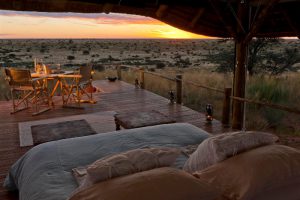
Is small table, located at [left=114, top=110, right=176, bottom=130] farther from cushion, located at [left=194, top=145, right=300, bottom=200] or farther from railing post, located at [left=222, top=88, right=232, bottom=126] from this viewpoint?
cushion, located at [left=194, top=145, right=300, bottom=200]

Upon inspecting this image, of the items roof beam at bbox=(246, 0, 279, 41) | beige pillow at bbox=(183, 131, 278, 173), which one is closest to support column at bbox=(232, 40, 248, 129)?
roof beam at bbox=(246, 0, 279, 41)

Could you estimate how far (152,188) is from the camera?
1.50m

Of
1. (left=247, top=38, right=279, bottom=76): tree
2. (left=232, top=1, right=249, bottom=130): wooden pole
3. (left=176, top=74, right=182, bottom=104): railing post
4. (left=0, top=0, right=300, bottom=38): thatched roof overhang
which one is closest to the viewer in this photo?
(left=0, top=0, right=300, bottom=38): thatched roof overhang

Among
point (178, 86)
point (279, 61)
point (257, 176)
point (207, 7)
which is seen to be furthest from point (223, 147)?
point (279, 61)

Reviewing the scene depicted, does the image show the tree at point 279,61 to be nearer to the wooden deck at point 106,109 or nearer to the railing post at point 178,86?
the wooden deck at point 106,109

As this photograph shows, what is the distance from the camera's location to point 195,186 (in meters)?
1.58

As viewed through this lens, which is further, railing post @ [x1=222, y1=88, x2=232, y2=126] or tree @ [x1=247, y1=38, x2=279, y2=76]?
tree @ [x1=247, y1=38, x2=279, y2=76]

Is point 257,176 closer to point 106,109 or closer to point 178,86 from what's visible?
point 178,86

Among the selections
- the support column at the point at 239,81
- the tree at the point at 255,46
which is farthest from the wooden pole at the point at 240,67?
the tree at the point at 255,46

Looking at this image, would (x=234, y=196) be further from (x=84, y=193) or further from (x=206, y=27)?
(x=206, y=27)

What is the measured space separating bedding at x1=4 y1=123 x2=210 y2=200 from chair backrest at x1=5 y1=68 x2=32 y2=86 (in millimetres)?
3512

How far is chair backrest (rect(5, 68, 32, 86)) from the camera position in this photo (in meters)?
5.85

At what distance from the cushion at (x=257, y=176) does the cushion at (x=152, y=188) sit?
0.14 metres

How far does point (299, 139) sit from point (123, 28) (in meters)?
16.4
